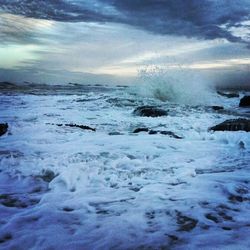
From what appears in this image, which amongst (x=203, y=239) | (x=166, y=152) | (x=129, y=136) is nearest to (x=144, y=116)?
(x=129, y=136)

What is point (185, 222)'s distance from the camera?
3.09 metres

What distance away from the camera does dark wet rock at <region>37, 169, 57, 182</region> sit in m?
4.39

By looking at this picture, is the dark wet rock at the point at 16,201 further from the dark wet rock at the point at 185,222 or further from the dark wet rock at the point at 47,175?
the dark wet rock at the point at 185,222

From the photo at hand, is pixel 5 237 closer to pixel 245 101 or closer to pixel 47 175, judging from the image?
pixel 47 175

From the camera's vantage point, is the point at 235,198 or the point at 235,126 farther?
the point at 235,126

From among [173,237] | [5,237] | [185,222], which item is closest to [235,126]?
[185,222]

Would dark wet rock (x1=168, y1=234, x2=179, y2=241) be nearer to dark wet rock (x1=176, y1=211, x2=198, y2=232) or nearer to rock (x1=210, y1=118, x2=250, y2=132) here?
dark wet rock (x1=176, y1=211, x2=198, y2=232)

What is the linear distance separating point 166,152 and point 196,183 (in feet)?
5.57

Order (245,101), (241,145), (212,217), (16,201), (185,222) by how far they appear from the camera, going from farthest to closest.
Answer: (245,101) → (241,145) → (16,201) → (212,217) → (185,222)

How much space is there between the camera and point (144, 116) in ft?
37.0

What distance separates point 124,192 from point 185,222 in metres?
0.95

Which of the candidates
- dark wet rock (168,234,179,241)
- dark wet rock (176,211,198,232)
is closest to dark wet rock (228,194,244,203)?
dark wet rock (176,211,198,232)

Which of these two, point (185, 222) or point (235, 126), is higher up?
point (235, 126)

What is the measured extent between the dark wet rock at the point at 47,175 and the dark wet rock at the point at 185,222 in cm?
181
